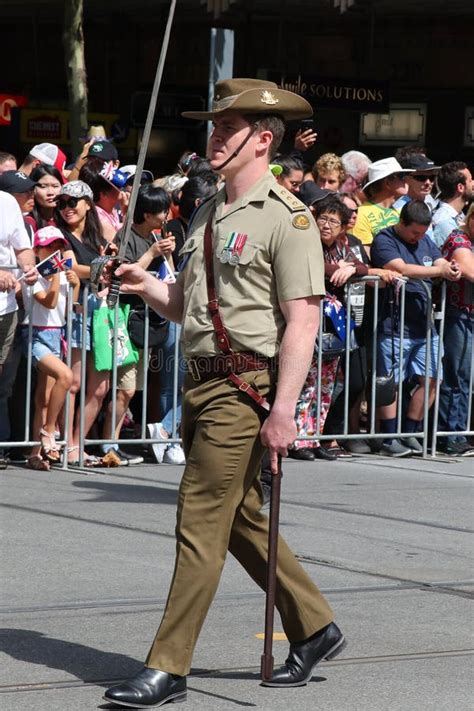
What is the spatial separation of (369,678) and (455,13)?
15940 mm

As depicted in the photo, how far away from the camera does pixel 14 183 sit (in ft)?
33.2

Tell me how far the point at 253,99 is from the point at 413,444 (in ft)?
Result: 21.6

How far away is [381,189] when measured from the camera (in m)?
12.0

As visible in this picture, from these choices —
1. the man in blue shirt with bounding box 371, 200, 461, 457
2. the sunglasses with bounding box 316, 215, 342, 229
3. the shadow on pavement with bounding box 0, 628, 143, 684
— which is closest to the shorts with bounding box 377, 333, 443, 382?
the man in blue shirt with bounding box 371, 200, 461, 457

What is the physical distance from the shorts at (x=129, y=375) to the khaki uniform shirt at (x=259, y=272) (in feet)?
17.2

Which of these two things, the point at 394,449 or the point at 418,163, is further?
the point at 418,163

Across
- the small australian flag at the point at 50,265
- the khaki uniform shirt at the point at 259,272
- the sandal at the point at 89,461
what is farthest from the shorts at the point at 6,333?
the khaki uniform shirt at the point at 259,272

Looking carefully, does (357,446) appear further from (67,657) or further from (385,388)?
(67,657)

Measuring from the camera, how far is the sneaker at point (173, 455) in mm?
10438

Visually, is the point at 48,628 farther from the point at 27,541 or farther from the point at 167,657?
the point at 27,541

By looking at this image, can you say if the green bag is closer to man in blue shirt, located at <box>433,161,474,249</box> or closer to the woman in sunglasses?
the woman in sunglasses

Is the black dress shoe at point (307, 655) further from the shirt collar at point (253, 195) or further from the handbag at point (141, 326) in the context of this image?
the handbag at point (141, 326)

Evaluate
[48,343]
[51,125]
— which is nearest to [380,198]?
[48,343]

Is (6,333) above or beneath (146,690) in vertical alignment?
above
